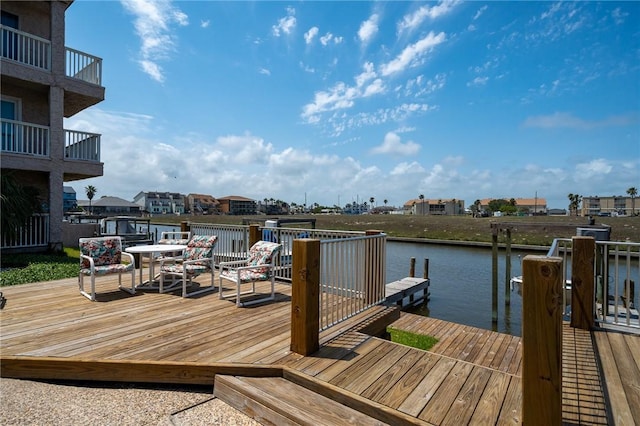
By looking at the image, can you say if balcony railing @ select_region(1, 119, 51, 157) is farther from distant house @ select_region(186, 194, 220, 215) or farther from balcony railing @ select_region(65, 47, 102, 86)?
distant house @ select_region(186, 194, 220, 215)

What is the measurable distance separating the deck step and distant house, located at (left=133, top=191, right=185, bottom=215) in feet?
281

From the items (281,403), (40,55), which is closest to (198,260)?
(281,403)

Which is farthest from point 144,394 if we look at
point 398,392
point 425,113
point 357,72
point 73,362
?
point 425,113

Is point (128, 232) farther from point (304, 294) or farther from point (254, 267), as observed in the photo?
point (304, 294)

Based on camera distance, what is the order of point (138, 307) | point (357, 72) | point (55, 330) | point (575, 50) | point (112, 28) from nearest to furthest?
point (55, 330) → point (138, 307) → point (112, 28) → point (575, 50) → point (357, 72)

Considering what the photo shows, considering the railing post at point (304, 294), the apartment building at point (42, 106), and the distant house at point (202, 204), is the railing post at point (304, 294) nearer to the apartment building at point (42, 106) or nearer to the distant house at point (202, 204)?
the apartment building at point (42, 106)

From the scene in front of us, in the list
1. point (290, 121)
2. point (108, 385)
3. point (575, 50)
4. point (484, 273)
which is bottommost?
point (484, 273)

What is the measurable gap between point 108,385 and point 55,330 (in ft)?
4.51

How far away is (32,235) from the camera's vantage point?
9.66 metres

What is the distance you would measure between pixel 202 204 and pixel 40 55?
9249 centimetres

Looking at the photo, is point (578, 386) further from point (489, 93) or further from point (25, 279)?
point (489, 93)

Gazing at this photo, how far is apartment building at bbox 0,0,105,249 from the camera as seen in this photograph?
9.25 meters

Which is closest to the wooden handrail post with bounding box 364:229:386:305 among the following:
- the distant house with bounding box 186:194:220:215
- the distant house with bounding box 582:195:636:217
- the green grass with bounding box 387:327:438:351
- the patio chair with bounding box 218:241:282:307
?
the patio chair with bounding box 218:241:282:307

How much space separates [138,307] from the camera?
4.58 meters
